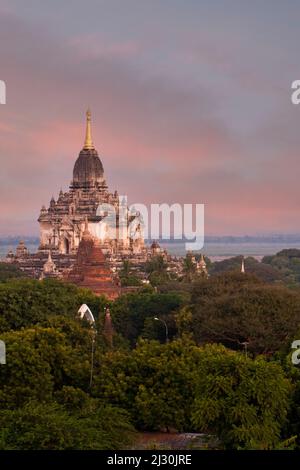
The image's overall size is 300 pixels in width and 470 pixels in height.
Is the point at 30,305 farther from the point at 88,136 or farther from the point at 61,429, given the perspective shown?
the point at 88,136

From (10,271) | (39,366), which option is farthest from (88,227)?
(39,366)

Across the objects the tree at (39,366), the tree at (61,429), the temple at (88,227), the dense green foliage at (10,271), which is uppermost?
the temple at (88,227)

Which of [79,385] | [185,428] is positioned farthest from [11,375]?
[185,428]

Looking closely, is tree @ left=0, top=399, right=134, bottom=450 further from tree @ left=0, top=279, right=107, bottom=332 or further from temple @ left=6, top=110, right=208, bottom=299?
temple @ left=6, top=110, right=208, bottom=299

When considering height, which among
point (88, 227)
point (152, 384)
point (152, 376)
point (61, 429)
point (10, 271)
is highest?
point (88, 227)

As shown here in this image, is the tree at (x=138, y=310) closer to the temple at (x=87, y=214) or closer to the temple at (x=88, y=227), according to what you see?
the temple at (x=88, y=227)

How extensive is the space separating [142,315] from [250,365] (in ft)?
95.5

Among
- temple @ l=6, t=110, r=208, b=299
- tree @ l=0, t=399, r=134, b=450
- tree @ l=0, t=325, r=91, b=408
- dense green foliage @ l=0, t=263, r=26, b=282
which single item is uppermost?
temple @ l=6, t=110, r=208, b=299

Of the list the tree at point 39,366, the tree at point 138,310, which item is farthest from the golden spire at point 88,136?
the tree at point 39,366

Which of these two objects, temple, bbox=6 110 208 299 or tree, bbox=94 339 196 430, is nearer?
tree, bbox=94 339 196 430

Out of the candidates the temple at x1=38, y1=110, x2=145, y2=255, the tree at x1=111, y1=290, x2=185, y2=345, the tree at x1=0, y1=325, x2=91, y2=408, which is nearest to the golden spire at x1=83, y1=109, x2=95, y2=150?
the temple at x1=38, y1=110, x2=145, y2=255

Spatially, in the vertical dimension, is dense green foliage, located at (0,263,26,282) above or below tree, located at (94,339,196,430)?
above

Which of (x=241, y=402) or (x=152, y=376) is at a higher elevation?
(x=241, y=402)
